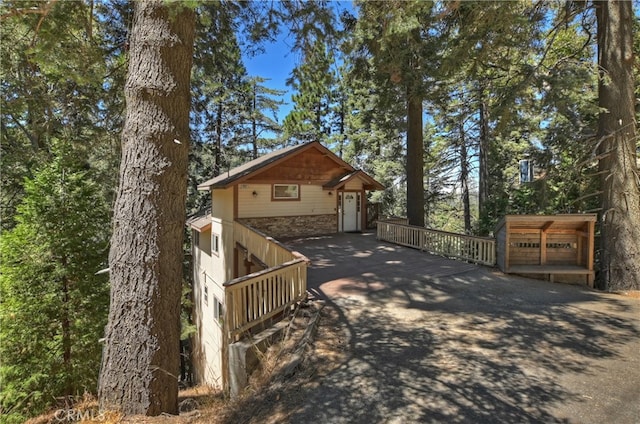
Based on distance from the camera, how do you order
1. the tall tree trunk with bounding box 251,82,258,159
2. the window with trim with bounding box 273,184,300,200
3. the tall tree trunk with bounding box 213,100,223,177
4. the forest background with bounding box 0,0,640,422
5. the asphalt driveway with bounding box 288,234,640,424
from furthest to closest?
the tall tree trunk with bounding box 251,82,258,159
the tall tree trunk with bounding box 213,100,223,177
the window with trim with bounding box 273,184,300,200
the forest background with bounding box 0,0,640,422
the asphalt driveway with bounding box 288,234,640,424

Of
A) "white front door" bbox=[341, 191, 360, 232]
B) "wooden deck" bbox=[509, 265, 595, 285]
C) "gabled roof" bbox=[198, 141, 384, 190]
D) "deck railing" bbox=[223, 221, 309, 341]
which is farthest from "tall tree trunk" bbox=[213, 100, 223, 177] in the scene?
"wooden deck" bbox=[509, 265, 595, 285]

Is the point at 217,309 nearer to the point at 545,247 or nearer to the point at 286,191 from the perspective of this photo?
the point at 286,191

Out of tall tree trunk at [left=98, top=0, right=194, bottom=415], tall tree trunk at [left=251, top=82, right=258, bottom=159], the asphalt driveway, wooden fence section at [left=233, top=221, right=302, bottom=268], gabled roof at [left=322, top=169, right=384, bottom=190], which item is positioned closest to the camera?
the asphalt driveway

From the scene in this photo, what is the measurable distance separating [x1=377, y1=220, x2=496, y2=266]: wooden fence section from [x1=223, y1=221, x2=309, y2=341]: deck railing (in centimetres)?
571

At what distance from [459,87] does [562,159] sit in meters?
5.08

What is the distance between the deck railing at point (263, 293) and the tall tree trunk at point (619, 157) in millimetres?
7718

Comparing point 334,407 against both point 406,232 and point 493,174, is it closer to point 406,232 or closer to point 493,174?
point 406,232

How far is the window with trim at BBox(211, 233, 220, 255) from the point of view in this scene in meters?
13.6

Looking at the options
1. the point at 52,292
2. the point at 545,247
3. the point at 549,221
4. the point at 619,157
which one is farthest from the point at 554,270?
the point at 52,292

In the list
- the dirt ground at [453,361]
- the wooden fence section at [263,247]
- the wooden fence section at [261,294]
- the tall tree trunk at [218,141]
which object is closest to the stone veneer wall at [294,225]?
the wooden fence section at [263,247]

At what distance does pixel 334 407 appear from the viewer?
10.4 ft

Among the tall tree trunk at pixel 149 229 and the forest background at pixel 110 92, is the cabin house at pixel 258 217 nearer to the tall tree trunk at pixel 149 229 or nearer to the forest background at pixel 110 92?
the forest background at pixel 110 92

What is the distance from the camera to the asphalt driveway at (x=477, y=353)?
310cm

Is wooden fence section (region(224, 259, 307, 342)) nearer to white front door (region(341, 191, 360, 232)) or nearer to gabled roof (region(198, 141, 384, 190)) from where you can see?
gabled roof (region(198, 141, 384, 190))
